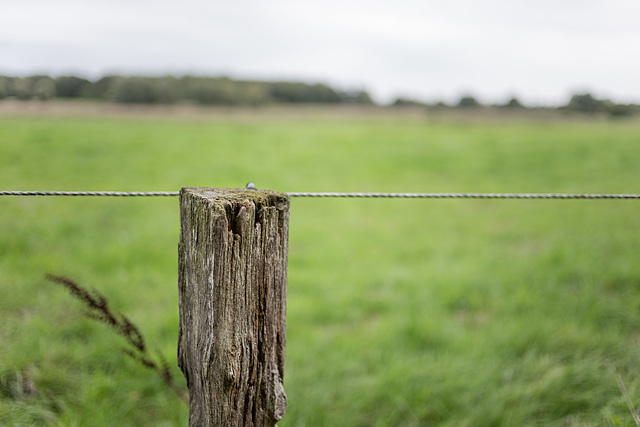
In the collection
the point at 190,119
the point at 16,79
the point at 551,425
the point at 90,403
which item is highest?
the point at 190,119

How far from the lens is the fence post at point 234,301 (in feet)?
4.22

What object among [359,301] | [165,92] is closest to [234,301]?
[359,301]

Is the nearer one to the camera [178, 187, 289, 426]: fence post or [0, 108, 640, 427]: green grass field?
[178, 187, 289, 426]: fence post

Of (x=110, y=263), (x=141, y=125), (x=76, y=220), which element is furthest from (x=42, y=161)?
(x=141, y=125)

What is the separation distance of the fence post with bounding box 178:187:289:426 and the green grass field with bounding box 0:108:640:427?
1286 millimetres

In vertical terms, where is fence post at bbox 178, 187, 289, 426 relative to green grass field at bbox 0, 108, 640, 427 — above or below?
above

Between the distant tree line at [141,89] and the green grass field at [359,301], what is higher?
the distant tree line at [141,89]

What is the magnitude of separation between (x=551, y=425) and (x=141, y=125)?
451 inches

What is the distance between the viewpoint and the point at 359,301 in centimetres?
457

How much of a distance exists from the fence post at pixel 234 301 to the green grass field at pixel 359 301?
4.22 feet

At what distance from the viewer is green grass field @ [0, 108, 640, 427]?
2652 mm

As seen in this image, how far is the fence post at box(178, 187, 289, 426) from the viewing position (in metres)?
1.29

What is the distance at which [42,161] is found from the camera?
3.88m

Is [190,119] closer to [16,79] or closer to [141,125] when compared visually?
[141,125]
